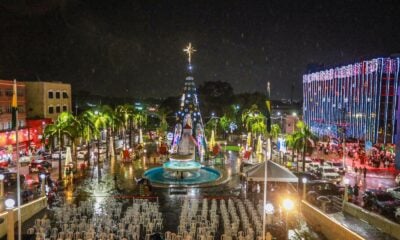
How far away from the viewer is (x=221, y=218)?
2188 centimetres

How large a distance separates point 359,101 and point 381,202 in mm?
49185

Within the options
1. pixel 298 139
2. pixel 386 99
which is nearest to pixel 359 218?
pixel 298 139

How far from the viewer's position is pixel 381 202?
24.5 metres

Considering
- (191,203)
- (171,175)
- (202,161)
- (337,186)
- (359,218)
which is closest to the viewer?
(359,218)

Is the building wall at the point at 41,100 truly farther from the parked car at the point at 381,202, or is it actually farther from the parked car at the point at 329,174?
the parked car at the point at 381,202

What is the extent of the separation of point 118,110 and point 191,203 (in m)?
35.0

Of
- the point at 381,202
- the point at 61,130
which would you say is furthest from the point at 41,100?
the point at 381,202

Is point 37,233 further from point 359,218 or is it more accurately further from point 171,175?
point 171,175

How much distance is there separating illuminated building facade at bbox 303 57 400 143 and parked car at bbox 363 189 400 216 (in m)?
19.3

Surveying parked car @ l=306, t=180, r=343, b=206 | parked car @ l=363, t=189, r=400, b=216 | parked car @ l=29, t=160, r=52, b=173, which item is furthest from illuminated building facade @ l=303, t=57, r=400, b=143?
parked car @ l=29, t=160, r=52, b=173

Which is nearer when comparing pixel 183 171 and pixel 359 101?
pixel 183 171

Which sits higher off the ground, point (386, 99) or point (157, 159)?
point (386, 99)

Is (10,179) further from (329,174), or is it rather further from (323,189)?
(329,174)

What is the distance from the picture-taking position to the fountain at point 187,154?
3447cm
